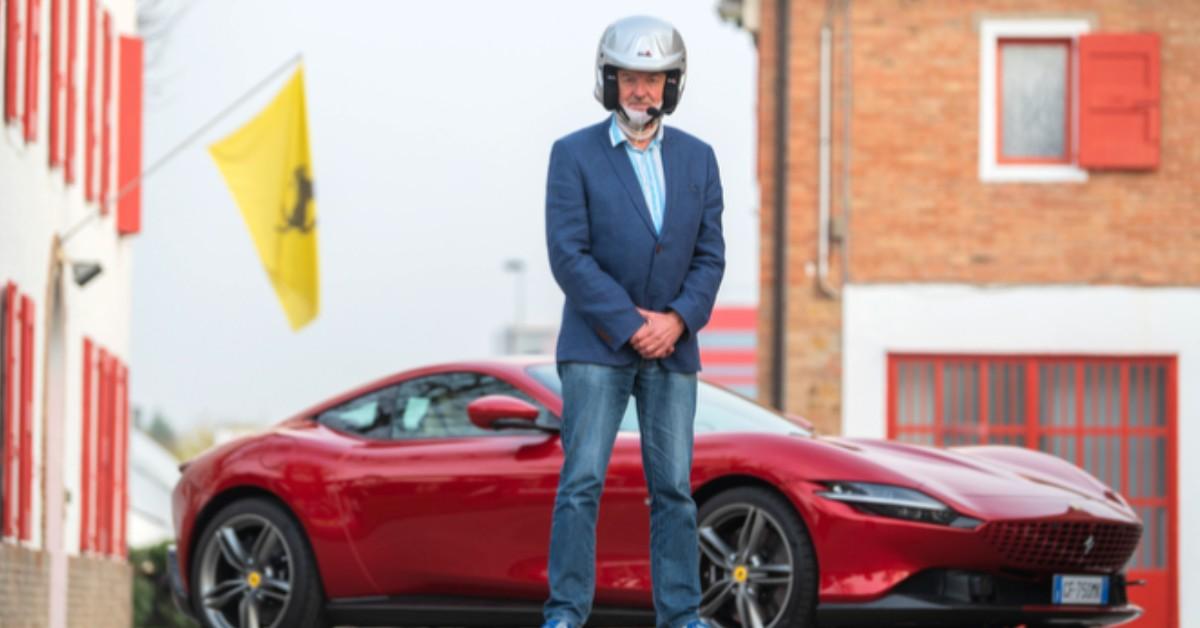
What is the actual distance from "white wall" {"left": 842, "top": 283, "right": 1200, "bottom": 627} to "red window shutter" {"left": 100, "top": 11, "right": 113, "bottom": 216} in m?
8.30

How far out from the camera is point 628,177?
302 inches

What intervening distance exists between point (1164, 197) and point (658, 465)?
673 inches

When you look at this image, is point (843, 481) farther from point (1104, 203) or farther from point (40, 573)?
point (1104, 203)

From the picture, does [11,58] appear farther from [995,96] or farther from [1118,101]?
[1118,101]

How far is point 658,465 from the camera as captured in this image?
7645mm

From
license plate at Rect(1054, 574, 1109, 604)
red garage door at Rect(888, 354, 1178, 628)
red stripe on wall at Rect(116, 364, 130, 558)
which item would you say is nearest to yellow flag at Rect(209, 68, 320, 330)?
red garage door at Rect(888, 354, 1178, 628)

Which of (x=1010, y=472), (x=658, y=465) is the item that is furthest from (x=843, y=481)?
(x=658, y=465)

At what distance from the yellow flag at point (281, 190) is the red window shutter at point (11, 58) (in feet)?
13.2

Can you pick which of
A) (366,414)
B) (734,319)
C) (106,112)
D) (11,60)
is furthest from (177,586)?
(734,319)

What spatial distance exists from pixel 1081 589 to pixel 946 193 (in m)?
13.9

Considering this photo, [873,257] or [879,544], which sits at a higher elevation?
[873,257]

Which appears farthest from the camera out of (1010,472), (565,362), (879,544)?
(1010,472)

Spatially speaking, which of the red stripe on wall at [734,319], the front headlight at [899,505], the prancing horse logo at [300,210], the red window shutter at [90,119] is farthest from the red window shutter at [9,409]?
the red stripe on wall at [734,319]

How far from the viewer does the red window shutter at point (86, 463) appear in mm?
25487
